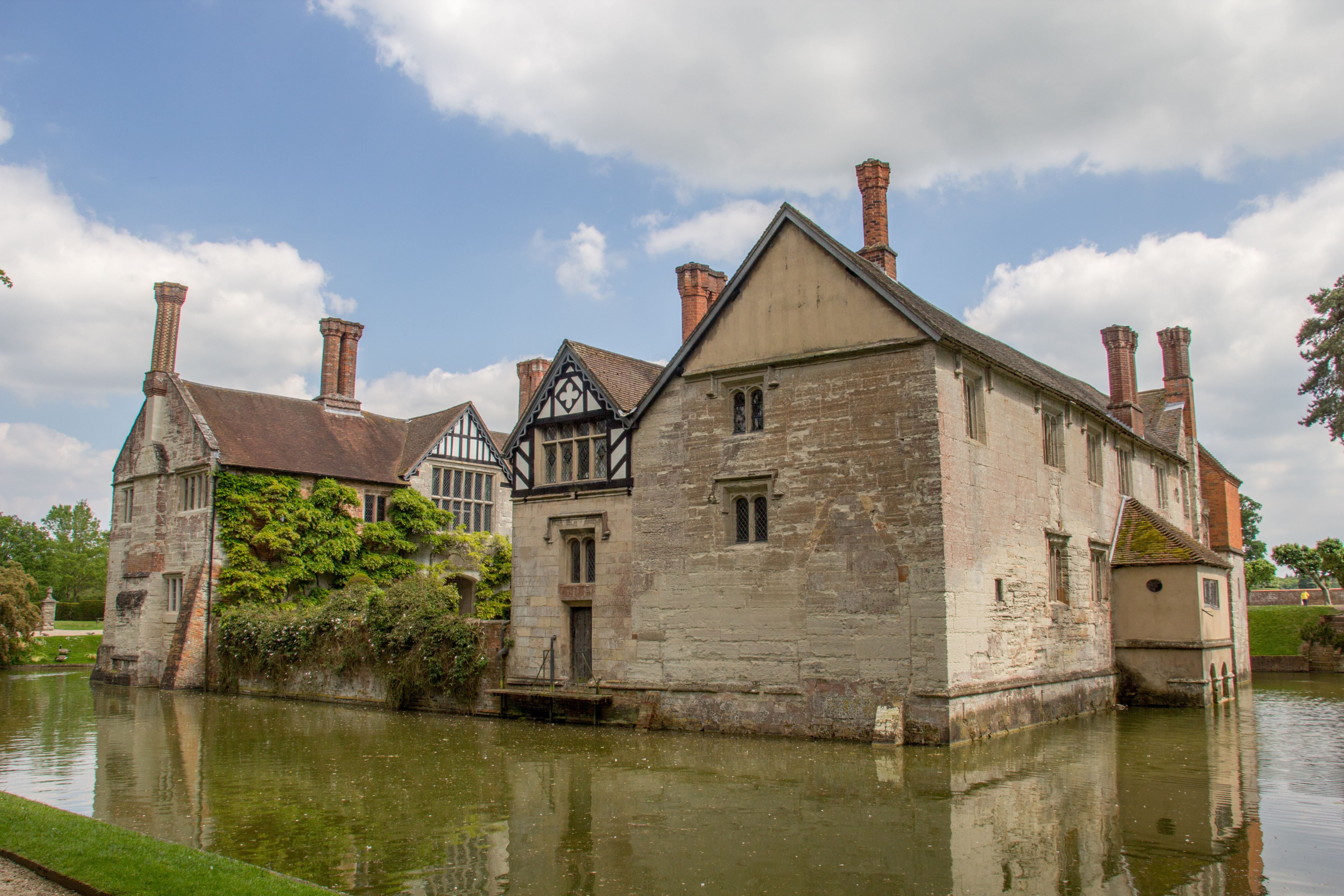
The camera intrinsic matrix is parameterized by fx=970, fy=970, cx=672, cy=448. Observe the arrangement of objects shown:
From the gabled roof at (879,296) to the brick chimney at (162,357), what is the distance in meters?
21.1

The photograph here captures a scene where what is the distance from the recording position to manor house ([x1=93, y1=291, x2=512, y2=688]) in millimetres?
31016

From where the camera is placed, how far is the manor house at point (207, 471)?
3102 cm

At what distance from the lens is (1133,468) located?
26484 mm

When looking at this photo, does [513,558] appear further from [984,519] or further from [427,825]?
[427,825]

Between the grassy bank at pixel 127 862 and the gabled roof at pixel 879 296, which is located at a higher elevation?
the gabled roof at pixel 879 296

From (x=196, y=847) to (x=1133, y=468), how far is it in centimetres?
2448

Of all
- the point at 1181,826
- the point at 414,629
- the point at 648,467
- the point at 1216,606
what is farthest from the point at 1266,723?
the point at 414,629

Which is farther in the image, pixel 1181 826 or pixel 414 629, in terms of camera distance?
pixel 414 629

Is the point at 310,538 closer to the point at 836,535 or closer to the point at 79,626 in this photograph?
the point at 836,535

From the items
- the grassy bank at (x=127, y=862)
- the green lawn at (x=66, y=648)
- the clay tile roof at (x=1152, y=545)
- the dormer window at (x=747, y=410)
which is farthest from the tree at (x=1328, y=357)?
the green lawn at (x=66, y=648)

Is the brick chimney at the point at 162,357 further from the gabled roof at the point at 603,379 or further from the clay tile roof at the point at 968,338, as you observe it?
the clay tile roof at the point at 968,338

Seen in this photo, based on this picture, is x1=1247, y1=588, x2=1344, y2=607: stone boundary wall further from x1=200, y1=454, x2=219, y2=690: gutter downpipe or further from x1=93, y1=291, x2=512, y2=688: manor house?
x1=200, y1=454, x2=219, y2=690: gutter downpipe

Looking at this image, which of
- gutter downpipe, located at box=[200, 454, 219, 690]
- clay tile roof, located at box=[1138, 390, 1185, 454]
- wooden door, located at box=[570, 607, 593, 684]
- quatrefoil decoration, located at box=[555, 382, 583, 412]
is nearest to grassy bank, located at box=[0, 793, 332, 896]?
wooden door, located at box=[570, 607, 593, 684]

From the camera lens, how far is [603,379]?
22156 mm
